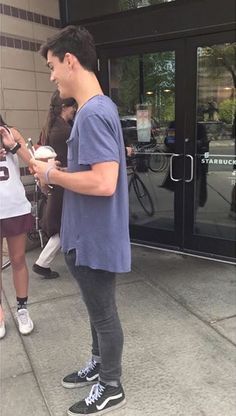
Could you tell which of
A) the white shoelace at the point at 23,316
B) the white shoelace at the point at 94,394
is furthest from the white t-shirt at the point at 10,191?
the white shoelace at the point at 94,394

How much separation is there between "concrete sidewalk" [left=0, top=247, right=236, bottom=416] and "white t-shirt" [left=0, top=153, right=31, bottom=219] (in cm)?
93

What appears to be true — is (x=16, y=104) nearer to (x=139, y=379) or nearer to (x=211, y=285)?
(x=211, y=285)

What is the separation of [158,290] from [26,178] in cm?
211

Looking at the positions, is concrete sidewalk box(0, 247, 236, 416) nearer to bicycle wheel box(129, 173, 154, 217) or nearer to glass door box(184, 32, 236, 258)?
glass door box(184, 32, 236, 258)

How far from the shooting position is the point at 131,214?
5.43m

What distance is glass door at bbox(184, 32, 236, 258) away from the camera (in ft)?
14.5

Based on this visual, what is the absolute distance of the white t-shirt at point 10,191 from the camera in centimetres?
296

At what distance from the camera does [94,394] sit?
2.32 meters

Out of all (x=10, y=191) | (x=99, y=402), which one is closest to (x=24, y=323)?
(x=10, y=191)

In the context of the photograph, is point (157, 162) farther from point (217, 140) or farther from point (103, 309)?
point (103, 309)

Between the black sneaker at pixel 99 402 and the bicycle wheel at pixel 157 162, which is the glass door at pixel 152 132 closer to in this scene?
the bicycle wheel at pixel 157 162

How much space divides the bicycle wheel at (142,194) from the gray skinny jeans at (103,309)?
3.12m

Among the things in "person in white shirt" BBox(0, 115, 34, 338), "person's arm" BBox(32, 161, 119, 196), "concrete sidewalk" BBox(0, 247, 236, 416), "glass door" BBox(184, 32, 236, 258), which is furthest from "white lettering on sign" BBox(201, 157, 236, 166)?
"person's arm" BBox(32, 161, 119, 196)

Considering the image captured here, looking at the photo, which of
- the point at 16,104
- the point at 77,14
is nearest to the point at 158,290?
the point at 16,104
